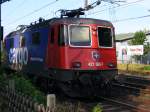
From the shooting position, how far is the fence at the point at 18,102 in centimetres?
650

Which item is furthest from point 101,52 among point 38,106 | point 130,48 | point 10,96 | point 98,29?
point 130,48

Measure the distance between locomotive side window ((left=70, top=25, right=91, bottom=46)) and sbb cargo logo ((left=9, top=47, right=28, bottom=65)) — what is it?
507 cm

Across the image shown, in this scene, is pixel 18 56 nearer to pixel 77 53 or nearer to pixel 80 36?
pixel 80 36

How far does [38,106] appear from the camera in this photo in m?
6.69

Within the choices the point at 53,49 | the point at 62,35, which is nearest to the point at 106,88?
the point at 53,49

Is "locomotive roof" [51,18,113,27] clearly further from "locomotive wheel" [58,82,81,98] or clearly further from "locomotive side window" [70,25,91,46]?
"locomotive wheel" [58,82,81,98]

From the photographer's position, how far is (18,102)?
8062mm

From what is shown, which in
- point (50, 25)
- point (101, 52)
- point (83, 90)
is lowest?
point (83, 90)

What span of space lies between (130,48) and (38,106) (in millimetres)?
37404

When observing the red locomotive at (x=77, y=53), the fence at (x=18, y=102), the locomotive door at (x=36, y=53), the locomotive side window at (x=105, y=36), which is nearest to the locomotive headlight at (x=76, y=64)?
the red locomotive at (x=77, y=53)

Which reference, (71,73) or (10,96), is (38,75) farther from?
(10,96)

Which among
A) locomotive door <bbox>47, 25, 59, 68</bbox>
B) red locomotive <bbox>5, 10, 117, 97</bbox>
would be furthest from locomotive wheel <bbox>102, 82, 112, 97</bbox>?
locomotive door <bbox>47, 25, 59, 68</bbox>

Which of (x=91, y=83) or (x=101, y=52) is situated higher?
(x=101, y=52)

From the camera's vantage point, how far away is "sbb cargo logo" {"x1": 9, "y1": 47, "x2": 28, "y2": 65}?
815 inches
